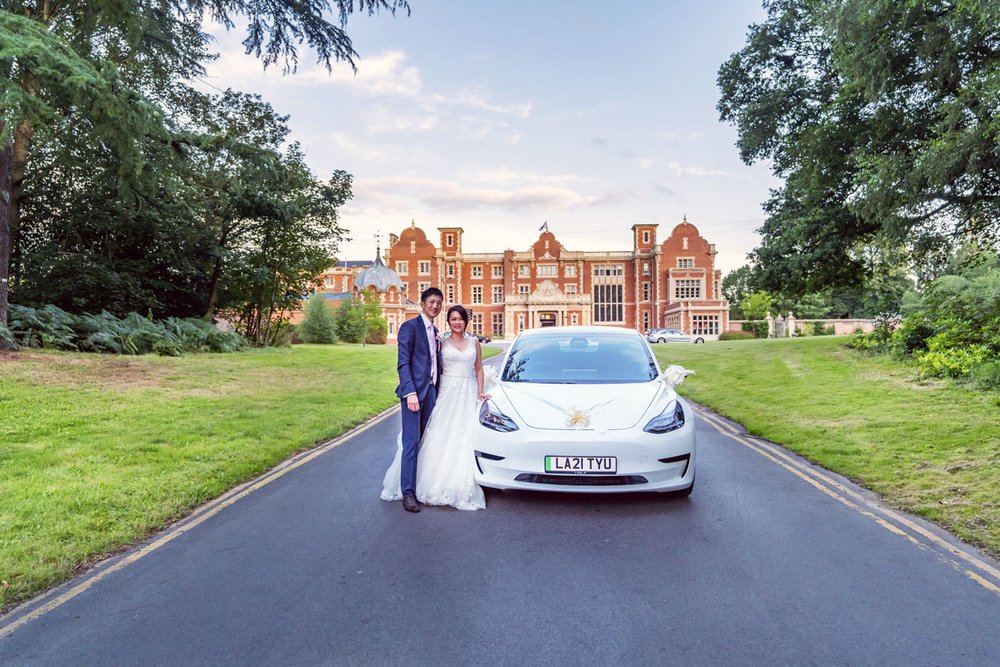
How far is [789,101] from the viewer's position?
20.9 metres

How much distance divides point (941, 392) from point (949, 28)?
8.26m

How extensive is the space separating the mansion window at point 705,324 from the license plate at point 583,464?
2465 inches

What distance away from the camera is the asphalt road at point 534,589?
274 centimetres

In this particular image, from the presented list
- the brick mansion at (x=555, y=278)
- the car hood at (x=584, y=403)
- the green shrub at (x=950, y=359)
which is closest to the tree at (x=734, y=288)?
the brick mansion at (x=555, y=278)

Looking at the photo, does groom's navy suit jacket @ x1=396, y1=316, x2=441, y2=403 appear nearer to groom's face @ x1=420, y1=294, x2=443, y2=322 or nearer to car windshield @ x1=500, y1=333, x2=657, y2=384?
groom's face @ x1=420, y1=294, x2=443, y2=322

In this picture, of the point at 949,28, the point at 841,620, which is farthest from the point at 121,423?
the point at 949,28

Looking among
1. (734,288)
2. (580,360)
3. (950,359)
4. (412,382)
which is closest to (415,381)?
(412,382)

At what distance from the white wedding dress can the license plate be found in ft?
2.57

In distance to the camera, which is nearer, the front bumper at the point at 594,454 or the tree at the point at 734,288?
the front bumper at the point at 594,454

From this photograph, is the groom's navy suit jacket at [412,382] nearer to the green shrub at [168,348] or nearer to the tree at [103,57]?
the tree at [103,57]

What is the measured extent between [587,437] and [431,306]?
185 cm

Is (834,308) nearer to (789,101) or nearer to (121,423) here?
(789,101)

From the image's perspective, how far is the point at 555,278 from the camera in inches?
2945

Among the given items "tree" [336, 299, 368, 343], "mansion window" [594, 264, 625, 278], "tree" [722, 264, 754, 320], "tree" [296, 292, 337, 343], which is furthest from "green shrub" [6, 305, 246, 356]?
"tree" [722, 264, 754, 320]
